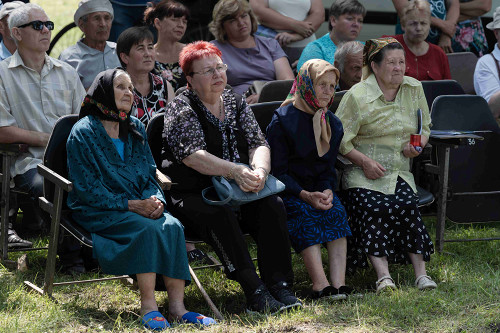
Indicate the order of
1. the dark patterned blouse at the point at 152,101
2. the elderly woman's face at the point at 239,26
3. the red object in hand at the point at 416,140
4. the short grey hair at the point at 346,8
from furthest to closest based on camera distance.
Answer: the short grey hair at the point at 346,8
the elderly woman's face at the point at 239,26
the dark patterned blouse at the point at 152,101
the red object in hand at the point at 416,140

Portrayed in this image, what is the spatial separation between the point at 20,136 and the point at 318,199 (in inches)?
75.1

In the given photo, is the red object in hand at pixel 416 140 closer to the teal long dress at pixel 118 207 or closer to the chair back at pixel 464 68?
the teal long dress at pixel 118 207

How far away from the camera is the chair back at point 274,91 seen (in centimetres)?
566

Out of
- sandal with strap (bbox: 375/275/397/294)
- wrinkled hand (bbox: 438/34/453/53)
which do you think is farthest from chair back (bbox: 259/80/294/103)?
wrinkled hand (bbox: 438/34/453/53)

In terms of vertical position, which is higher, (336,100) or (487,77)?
(336,100)

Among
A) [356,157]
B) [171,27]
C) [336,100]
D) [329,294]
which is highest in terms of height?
[171,27]

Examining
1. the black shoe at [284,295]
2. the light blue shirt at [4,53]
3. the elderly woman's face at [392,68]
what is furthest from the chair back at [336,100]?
the light blue shirt at [4,53]

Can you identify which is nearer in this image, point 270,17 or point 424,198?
point 424,198

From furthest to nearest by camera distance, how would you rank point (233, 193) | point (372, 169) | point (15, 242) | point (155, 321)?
point (15, 242) → point (372, 169) → point (233, 193) → point (155, 321)

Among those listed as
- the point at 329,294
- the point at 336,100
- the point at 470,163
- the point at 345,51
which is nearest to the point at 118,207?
the point at 329,294

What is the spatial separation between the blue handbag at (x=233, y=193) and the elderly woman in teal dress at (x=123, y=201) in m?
0.30

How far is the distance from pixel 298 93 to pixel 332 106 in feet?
1.93

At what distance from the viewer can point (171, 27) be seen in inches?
245

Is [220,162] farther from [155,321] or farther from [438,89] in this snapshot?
[438,89]
